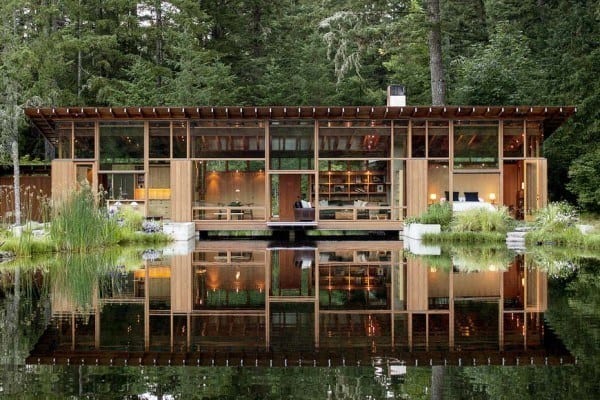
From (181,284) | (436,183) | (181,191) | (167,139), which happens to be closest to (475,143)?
(436,183)

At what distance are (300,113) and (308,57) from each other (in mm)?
11231

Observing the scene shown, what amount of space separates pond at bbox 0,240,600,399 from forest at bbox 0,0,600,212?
14.9m

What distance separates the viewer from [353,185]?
84.9 ft

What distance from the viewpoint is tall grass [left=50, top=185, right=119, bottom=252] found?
14.4 meters

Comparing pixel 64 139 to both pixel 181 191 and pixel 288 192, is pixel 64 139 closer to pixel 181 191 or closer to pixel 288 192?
pixel 181 191

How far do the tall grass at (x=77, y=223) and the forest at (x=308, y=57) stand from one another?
9722mm

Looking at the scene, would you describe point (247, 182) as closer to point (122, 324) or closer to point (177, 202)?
point (177, 202)

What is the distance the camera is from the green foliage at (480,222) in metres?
19.6

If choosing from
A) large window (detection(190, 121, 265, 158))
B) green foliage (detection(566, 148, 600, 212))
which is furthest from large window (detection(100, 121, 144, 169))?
green foliage (detection(566, 148, 600, 212))

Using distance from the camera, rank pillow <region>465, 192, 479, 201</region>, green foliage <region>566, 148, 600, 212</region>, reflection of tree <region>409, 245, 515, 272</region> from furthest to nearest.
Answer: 1. pillow <region>465, 192, 479, 201</region>
2. green foliage <region>566, 148, 600, 212</region>
3. reflection of tree <region>409, 245, 515, 272</region>

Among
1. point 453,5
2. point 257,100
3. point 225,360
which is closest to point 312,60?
point 257,100

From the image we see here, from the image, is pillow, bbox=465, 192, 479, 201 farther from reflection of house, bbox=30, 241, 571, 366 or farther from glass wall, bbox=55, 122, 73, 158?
glass wall, bbox=55, 122, 73, 158

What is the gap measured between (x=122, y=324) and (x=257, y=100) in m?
26.9

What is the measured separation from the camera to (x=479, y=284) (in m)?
10.1
